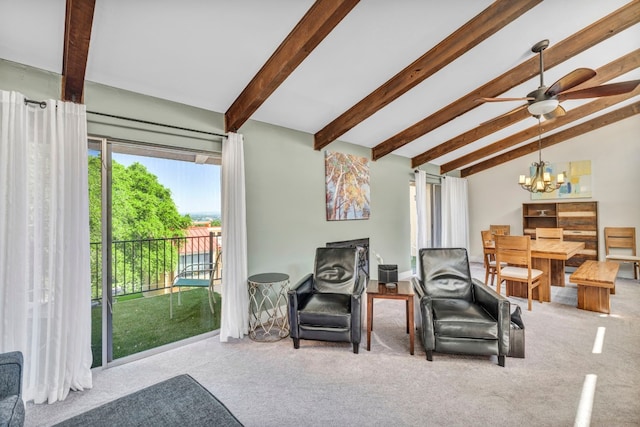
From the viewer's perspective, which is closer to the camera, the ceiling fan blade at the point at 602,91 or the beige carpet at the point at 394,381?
the beige carpet at the point at 394,381

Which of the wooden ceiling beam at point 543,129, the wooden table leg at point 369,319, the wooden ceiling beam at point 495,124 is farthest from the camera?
the wooden ceiling beam at point 543,129

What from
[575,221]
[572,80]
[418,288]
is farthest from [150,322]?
[575,221]

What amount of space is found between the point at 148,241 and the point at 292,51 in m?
3.09

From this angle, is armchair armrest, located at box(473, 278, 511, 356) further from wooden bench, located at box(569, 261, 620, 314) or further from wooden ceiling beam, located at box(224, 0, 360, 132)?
wooden ceiling beam, located at box(224, 0, 360, 132)

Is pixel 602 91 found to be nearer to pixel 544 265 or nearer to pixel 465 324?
pixel 465 324

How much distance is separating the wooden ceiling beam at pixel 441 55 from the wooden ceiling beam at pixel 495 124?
37.4 inches

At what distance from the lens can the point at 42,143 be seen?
6.95 feet

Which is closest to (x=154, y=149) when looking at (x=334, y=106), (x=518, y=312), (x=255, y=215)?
(x=255, y=215)

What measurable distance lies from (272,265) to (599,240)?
662 cm


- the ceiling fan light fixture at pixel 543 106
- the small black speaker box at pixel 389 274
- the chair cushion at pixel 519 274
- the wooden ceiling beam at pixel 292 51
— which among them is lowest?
the chair cushion at pixel 519 274

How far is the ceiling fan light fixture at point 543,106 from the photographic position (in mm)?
2730

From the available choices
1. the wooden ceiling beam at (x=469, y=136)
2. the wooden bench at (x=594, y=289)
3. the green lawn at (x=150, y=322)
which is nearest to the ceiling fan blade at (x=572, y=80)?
the wooden ceiling beam at (x=469, y=136)

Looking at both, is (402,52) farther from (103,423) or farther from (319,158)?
(103,423)

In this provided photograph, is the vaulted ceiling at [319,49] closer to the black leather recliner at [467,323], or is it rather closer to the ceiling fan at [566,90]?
the ceiling fan at [566,90]
